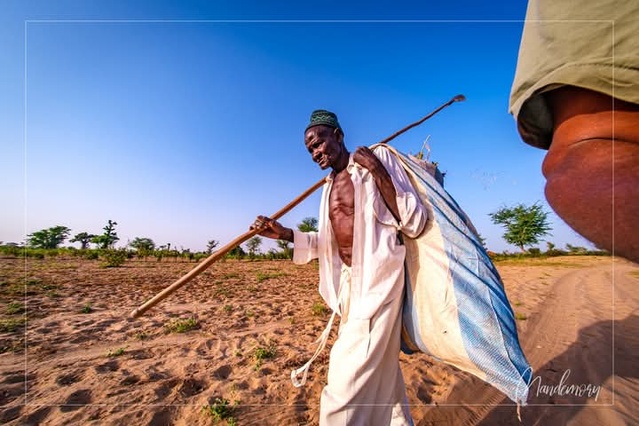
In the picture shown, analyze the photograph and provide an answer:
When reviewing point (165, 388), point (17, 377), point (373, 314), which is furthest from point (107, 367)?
point (373, 314)

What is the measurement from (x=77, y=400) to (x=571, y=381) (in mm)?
5074

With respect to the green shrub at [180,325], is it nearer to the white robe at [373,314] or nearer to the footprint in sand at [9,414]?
the footprint in sand at [9,414]

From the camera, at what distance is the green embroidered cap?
97.0 inches

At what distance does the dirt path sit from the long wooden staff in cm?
227

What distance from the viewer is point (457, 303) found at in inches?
60.9

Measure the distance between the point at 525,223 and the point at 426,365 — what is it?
36.6 m

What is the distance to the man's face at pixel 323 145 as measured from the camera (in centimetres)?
242

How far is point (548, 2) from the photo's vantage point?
1.93ft

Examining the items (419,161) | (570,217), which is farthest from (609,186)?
(419,161)

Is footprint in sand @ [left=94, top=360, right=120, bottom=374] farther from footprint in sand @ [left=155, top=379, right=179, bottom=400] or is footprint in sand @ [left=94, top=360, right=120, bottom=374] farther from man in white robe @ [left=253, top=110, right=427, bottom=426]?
man in white robe @ [left=253, top=110, right=427, bottom=426]

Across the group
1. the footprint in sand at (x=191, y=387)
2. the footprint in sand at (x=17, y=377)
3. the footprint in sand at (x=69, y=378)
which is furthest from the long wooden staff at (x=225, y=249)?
the footprint in sand at (x=17, y=377)

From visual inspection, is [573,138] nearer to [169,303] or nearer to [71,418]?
[71,418]

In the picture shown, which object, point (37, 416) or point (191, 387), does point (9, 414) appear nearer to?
point (37, 416)

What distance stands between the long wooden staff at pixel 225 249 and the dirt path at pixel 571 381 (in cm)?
227
